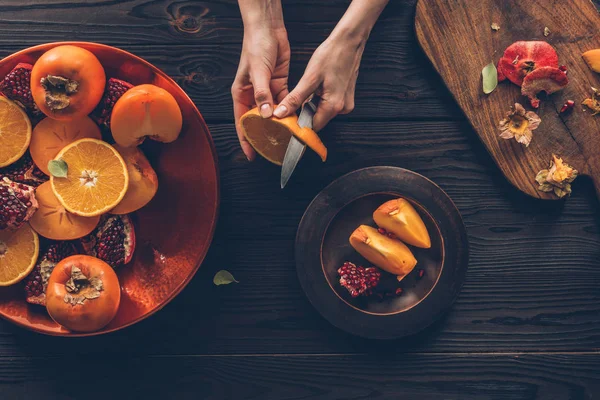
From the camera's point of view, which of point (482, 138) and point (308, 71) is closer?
point (308, 71)

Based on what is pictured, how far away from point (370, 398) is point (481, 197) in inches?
26.3

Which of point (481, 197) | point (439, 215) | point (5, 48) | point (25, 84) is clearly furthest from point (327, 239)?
point (5, 48)

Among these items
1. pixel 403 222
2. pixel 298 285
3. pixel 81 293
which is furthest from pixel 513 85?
pixel 81 293

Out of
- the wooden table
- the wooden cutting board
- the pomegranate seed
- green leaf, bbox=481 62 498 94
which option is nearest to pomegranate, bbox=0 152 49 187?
the wooden table

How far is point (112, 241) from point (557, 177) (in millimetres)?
1191

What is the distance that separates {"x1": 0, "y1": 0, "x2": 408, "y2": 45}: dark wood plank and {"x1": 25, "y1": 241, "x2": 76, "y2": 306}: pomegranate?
0.60 m

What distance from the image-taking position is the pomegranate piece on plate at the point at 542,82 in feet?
4.38

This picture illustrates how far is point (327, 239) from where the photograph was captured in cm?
141

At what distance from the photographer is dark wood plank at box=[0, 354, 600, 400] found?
1429 millimetres

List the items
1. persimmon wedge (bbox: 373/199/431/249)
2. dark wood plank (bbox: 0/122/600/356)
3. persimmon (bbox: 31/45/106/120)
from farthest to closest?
1. dark wood plank (bbox: 0/122/600/356)
2. persimmon wedge (bbox: 373/199/431/249)
3. persimmon (bbox: 31/45/106/120)

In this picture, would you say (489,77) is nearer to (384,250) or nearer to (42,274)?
(384,250)

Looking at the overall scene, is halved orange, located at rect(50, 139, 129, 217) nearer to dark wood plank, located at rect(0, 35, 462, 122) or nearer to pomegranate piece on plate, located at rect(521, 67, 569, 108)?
dark wood plank, located at rect(0, 35, 462, 122)

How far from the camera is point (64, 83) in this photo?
1.10 meters

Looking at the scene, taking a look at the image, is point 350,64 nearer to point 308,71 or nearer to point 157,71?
point 308,71
